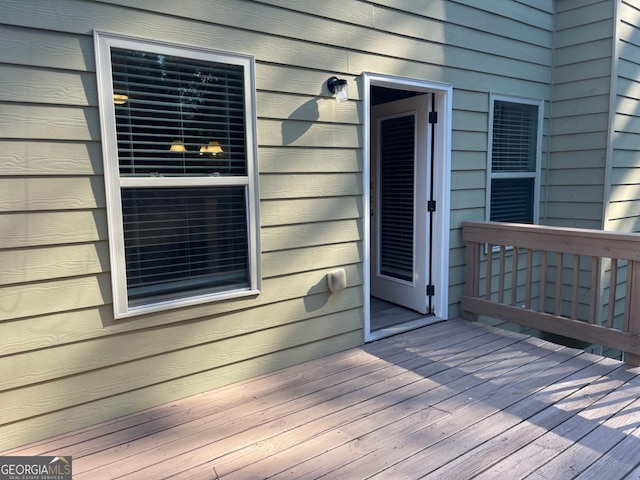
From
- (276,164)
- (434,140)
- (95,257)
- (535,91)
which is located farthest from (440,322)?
(95,257)

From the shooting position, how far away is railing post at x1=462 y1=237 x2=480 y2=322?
379 centimetres

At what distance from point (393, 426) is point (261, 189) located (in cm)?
150

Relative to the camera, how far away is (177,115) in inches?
93.8

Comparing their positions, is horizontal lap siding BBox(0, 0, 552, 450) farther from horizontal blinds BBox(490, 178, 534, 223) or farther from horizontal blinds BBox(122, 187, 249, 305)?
horizontal blinds BBox(490, 178, 534, 223)

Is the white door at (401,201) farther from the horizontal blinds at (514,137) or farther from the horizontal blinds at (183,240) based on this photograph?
the horizontal blinds at (183,240)

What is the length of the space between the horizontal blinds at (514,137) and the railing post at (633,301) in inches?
63.9

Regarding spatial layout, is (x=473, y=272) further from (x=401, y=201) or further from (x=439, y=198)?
(x=401, y=201)

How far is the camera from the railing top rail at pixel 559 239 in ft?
9.11

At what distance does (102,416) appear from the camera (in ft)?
7.49

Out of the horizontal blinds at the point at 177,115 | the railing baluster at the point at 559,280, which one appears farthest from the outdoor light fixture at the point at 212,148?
the railing baluster at the point at 559,280

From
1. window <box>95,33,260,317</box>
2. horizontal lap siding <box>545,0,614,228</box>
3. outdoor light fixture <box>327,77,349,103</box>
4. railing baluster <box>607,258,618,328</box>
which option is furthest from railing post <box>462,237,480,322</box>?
window <box>95,33,260,317</box>

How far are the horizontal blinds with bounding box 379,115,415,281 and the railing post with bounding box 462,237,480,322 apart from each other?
0.49 m

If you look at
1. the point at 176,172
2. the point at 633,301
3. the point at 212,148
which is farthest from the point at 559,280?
the point at 176,172

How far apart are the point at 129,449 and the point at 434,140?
120 inches
